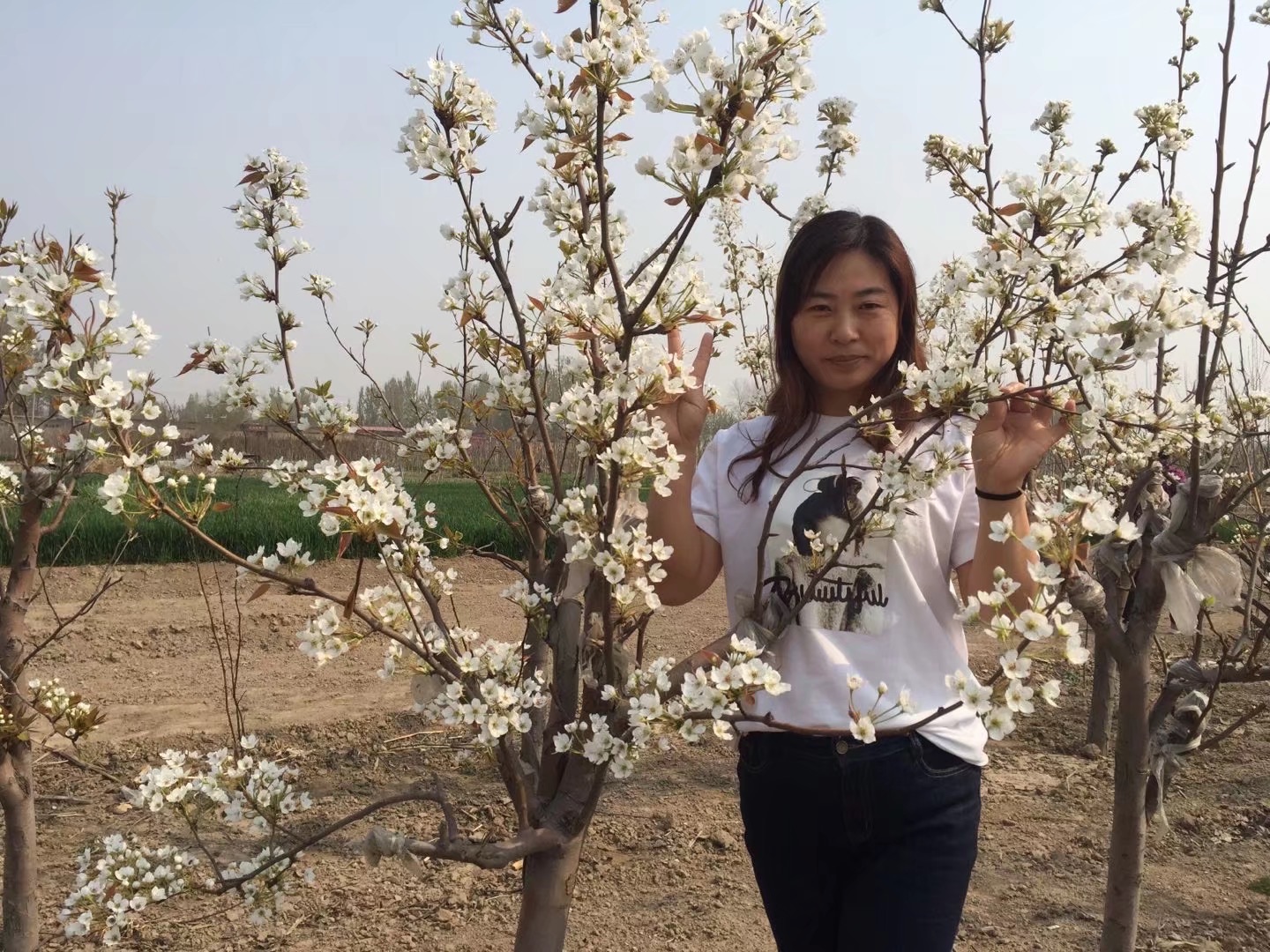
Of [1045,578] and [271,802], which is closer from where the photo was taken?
[1045,578]

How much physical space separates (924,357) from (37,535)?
7.67 feet

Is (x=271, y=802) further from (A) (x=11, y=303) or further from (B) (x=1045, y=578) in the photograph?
(B) (x=1045, y=578)

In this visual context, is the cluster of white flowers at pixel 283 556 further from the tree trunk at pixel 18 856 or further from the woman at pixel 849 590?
the tree trunk at pixel 18 856

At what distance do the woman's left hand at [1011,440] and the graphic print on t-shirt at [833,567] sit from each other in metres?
0.24

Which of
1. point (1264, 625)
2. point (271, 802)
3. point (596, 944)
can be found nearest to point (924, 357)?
point (1264, 625)

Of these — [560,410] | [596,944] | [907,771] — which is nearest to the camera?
[560,410]

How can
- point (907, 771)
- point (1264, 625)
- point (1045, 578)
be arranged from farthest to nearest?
point (1264, 625)
point (907, 771)
point (1045, 578)

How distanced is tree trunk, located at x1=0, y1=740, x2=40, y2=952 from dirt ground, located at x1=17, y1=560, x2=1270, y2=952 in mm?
379

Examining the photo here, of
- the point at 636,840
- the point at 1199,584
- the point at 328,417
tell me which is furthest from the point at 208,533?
the point at 1199,584

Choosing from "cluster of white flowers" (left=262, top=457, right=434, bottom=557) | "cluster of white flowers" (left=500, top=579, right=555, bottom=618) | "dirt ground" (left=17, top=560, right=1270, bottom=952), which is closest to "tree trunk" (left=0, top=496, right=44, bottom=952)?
"dirt ground" (left=17, top=560, right=1270, bottom=952)

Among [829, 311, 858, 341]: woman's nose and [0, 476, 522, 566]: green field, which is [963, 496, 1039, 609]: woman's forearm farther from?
[0, 476, 522, 566]: green field

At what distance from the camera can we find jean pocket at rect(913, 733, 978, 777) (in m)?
1.72

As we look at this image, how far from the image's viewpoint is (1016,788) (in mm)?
4352

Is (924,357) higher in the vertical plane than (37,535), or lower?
higher
